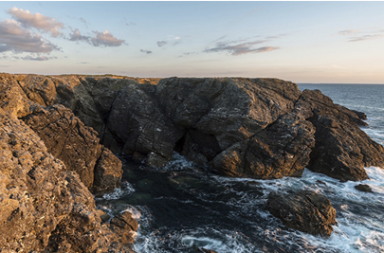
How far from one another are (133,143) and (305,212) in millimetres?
23320

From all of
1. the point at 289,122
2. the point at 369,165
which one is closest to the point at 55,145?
the point at 289,122

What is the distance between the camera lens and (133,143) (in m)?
30.7

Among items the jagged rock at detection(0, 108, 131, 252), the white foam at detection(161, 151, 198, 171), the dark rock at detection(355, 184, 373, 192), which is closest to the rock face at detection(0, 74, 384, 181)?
the white foam at detection(161, 151, 198, 171)

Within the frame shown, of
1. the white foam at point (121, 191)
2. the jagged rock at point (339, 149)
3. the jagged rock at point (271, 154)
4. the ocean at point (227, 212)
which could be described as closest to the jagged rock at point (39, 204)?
the ocean at point (227, 212)

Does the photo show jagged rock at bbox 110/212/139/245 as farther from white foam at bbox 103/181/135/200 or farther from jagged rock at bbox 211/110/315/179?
jagged rock at bbox 211/110/315/179

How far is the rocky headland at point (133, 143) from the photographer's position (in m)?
11.2

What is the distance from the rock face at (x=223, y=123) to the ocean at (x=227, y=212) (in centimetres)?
223

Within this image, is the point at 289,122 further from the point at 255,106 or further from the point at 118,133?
the point at 118,133

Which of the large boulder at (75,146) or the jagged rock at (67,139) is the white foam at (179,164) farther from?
the jagged rock at (67,139)

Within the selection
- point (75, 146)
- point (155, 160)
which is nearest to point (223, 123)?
point (155, 160)

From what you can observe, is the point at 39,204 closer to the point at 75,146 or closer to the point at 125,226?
the point at 125,226

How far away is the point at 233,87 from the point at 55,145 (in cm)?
2282

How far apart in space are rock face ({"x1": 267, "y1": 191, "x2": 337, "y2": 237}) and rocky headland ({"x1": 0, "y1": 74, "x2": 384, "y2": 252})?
0.08m

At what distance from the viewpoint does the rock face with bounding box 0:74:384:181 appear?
85.5 feet
